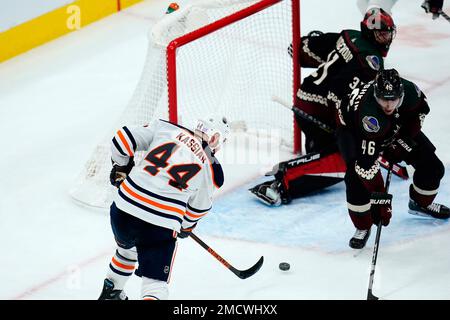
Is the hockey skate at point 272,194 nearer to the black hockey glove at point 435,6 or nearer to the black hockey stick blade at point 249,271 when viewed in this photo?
the black hockey stick blade at point 249,271

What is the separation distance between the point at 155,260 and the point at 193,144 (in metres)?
0.50

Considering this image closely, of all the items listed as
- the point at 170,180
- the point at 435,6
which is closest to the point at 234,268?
the point at 170,180

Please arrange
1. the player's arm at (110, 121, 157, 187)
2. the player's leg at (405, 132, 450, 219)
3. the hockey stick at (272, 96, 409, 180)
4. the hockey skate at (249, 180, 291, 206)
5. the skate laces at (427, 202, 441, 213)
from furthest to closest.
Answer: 1. the hockey stick at (272, 96, 409, 180)
2. the hockey skate at (249, 180, 291, 206)
3. the skate laces at (427, 202, 441, 213)
4. the player's leg at (405, 132, 450, 219)
5. the player's arm at (110, 121, 157, 187)

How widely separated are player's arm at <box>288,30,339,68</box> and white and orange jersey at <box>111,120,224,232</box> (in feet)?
5.27

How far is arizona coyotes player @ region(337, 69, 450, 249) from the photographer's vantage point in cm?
571

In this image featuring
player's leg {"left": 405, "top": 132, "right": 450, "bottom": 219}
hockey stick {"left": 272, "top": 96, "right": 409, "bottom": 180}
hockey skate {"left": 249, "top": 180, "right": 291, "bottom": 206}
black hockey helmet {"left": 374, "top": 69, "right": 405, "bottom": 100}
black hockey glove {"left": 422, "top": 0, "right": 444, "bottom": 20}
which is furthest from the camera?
black hockey glove {"left": 422, "top": 0, "right": 444, "bottom": 20}

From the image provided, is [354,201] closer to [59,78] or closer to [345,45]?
[345,45]

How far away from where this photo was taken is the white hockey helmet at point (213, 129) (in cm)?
525

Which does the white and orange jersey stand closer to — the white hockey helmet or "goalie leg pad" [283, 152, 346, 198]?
the white hockey helmet

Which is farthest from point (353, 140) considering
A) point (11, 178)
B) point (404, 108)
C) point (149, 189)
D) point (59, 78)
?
point (59, 78)

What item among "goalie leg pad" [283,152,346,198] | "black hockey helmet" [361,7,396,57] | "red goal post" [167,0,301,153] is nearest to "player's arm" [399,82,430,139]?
"black hockey helmet" [361,7,396,57]

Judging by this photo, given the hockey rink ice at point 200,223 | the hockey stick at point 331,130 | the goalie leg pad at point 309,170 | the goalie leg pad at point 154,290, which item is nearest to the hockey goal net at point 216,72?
the hockey rink ice at point 200,223

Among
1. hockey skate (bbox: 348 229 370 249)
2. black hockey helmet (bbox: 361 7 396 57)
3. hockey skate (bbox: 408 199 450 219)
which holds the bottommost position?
hockey skate (bbox: 408 199 450 219)

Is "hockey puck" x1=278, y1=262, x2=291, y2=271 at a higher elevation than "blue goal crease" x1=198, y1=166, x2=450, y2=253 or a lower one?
higher
